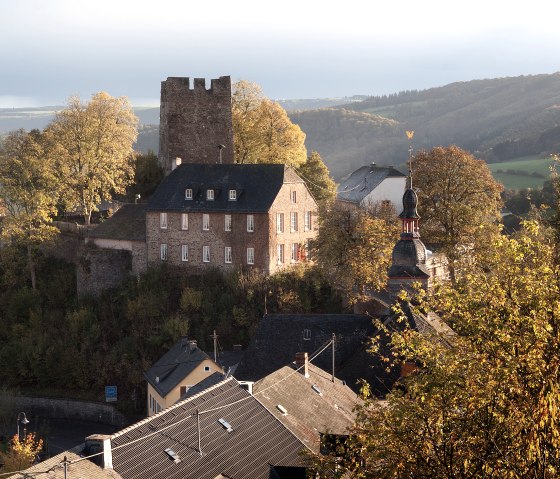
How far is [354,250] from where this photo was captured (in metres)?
42.2

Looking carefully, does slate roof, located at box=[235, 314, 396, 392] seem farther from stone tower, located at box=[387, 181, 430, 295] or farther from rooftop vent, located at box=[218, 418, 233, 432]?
rooftop vent, located at box=[218, 418, 233, 432]

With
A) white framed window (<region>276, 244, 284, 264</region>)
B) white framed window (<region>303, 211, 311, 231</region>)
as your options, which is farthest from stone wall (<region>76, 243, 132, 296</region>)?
white framed window (<region>303, 211, 311, 231</region>)

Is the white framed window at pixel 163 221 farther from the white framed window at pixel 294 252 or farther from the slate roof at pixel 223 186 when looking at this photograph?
the white framed window at pixel 294 252

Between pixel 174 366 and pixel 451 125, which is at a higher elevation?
pixel 451 125

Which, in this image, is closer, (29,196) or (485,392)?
(485,392)

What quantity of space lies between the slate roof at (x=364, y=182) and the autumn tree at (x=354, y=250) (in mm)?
16336

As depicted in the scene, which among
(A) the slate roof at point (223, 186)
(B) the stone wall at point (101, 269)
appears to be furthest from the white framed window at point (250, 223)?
(B) the stone wall at point (101, 269)

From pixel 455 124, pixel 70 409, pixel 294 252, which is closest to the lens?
pixel 70 409

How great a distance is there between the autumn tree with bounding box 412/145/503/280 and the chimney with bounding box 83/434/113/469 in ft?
91.7

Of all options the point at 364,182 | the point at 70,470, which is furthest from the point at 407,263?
the point at 364,182

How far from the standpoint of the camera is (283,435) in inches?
1012

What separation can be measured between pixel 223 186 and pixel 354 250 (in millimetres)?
7466

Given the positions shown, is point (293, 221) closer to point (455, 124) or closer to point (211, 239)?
point (211, 239)

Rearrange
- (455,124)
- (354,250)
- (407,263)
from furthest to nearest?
(455,124)
(354,250)
(407,263)
